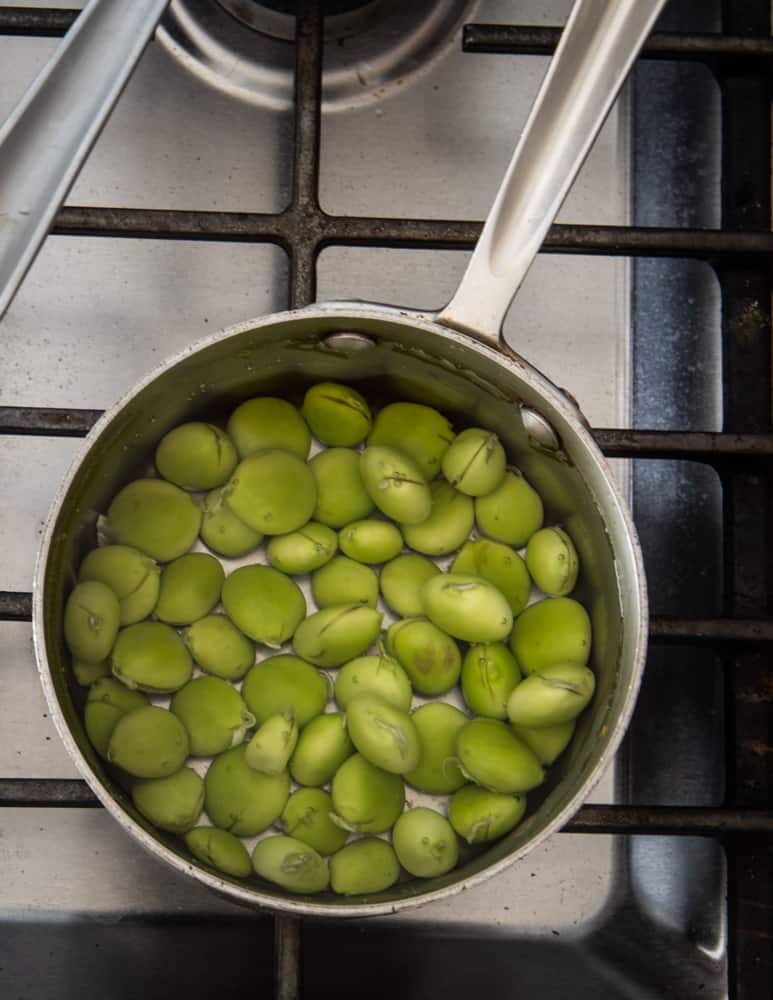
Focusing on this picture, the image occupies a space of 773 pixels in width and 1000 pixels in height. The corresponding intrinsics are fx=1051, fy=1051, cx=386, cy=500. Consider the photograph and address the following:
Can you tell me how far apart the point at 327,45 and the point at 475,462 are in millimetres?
282

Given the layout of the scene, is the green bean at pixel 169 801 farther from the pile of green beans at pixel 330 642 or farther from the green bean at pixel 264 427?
the green bean at pixel 264 427

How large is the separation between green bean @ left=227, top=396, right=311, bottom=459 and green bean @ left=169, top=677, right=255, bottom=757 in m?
0.13

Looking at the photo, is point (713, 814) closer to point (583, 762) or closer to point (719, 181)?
point (583, 762)

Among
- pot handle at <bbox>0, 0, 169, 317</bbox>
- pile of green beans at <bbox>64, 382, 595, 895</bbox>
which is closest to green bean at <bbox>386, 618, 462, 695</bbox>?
pile of green beans at <bbox>64, 382, 595, 895</bbox>

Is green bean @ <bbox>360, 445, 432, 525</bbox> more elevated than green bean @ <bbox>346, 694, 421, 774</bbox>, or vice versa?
green bean @ <bbox>360, 445, 432, 525</bbox>

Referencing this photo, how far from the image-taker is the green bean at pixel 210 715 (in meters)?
0.54

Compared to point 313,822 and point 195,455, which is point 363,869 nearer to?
point 313,822

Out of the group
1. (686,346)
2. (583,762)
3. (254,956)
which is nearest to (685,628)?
(583,762)

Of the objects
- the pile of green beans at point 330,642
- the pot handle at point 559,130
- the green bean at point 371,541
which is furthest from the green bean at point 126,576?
the pot handle at point 559,130

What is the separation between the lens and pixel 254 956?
605mm

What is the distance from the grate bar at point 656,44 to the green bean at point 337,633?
31cm

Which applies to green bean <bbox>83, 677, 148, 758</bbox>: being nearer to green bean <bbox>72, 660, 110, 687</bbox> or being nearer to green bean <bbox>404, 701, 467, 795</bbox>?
green bean <bbox>72, 660, 110, 687</bbox>

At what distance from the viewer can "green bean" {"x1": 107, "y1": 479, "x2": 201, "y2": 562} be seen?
56 centimetres

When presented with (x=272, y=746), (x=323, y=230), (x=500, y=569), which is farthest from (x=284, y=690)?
(x=323, y=230)
